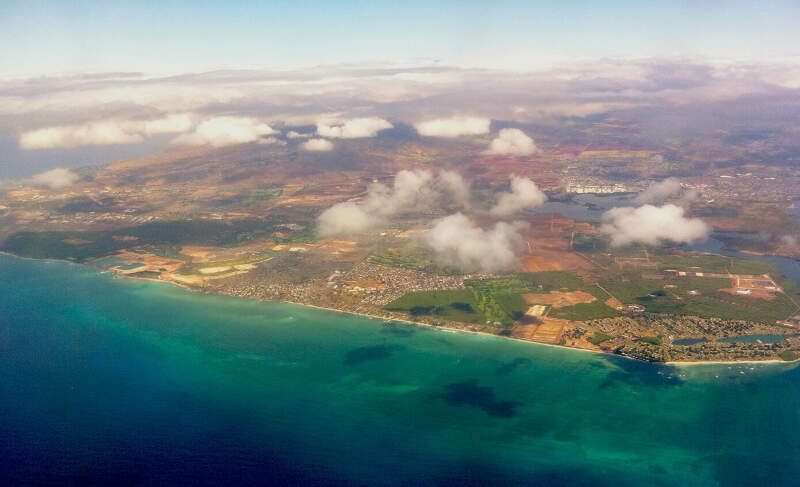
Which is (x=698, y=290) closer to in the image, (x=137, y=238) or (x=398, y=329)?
(x=398, y=329)

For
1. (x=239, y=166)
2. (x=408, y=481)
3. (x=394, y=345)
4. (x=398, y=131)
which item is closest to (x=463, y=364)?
(x=394, y=345)

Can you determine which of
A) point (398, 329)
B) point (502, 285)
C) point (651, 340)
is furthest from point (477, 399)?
point (502, 285)

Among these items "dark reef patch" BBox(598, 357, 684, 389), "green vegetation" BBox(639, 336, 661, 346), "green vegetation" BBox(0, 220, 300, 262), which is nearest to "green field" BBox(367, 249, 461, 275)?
"green vegetation" BBox(0, 220, 300, 262)

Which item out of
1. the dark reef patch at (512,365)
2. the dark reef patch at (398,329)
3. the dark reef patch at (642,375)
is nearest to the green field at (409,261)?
the dark reef patch at (398,329)

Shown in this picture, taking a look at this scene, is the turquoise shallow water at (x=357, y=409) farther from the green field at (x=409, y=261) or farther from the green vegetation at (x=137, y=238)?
the green vegetation at (x=137, y=238)

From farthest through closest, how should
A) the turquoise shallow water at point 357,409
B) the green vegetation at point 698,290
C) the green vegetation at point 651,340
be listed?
the green vegetation at point 698,290 < the green vegetation at point 651,340 < the turquoise shallow water at point 357,409

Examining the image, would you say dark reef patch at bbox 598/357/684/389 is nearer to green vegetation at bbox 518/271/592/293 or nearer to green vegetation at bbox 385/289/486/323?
green vegetation at bbox 385/289/486/323
